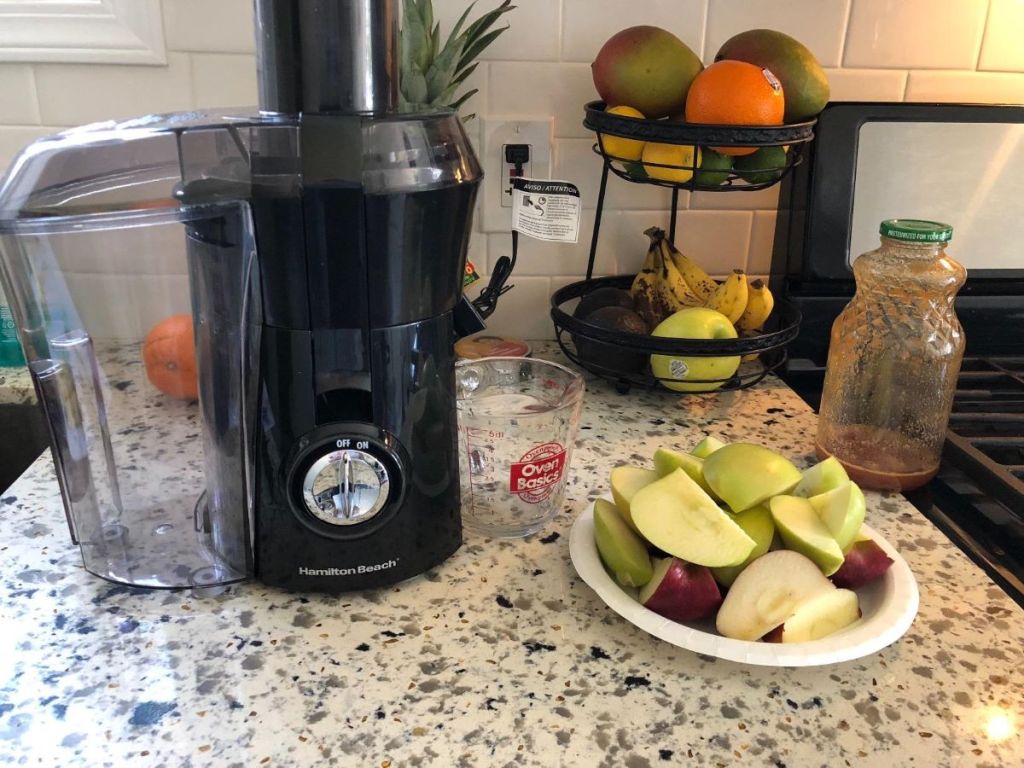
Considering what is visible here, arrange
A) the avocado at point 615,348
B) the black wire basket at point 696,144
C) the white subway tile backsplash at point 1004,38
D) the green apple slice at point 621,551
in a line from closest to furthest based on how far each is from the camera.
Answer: the green apple slice at point 621,551 < the black wire basket at point 696,144 < the avocado at point 615,348 < the white subway tile backsplash at point 1004,38

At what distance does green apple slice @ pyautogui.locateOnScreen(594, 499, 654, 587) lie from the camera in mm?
586

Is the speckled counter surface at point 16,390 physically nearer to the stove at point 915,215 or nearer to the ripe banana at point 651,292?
the ripe banana at point 651,292

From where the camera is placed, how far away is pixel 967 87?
1.05 m

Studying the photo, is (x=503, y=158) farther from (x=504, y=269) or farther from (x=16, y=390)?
(x=16, y=390)

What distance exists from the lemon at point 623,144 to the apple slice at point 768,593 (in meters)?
0.49

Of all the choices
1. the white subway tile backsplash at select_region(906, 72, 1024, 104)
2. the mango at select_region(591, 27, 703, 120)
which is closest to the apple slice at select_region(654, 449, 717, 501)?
the mango at select_region(591, 27, 703, 120)

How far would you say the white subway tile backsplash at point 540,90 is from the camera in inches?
39.6

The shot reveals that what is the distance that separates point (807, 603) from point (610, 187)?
64 centimetres

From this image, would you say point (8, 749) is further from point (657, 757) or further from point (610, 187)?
point (610, 187)

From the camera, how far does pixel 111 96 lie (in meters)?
0.99

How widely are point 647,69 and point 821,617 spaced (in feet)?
1.89

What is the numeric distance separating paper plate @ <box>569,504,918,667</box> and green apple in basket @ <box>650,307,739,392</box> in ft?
1.01

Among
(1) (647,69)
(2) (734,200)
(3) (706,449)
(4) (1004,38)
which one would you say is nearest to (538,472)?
(3) (706,449)

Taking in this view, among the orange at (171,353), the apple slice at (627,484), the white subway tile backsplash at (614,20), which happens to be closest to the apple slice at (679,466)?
the apple slice at (627,484)
